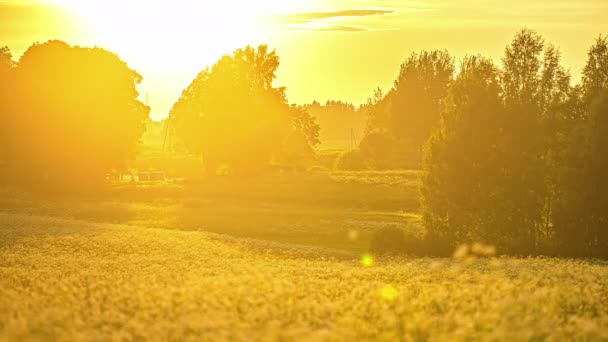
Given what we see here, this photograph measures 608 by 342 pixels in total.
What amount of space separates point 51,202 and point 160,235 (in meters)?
31.5

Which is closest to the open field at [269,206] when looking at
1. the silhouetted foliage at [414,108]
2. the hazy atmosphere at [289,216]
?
the hazy atmosphere at [289,216]

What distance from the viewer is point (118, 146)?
8938 cm

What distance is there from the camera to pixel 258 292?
19.1 meters

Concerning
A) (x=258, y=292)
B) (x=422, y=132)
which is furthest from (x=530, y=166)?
(x=422, y=132)

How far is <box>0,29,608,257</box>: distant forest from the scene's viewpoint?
4481cm

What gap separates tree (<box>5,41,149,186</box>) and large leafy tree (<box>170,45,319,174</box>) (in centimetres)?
1285

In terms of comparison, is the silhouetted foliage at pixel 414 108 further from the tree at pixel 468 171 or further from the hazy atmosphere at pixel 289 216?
the tree at pixel 468 171

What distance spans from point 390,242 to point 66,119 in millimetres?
54729

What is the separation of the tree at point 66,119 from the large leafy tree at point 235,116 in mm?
12848

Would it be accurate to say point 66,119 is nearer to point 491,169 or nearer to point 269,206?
point 269,206

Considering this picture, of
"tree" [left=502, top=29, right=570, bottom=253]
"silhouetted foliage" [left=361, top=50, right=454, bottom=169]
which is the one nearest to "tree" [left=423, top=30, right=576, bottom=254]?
"tree" [left=502, top=29, right=570, bottom=253]

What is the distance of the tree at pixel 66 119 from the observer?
85812mm

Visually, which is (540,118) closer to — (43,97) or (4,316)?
(4,316)

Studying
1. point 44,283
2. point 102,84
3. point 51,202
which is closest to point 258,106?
point 102,84
